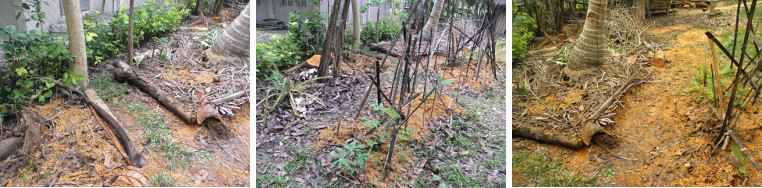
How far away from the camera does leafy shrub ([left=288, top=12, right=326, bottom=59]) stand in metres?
2.44

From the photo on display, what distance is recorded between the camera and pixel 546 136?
2467 mm

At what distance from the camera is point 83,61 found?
2.56 m

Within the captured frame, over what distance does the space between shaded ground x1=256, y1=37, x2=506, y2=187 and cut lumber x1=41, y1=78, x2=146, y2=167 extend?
682 mm

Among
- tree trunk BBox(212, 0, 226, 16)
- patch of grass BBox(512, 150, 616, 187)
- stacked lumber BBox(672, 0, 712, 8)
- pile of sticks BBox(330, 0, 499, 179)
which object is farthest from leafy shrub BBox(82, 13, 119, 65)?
stacked lumber BBox(672, 0, 712, 8)

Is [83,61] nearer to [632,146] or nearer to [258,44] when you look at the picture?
[258,44]

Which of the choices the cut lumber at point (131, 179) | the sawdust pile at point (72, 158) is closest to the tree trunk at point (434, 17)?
the cut lumber at point (131, 179)

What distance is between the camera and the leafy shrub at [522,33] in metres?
3.15

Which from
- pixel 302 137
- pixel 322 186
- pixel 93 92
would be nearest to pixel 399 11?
pixel 302 137

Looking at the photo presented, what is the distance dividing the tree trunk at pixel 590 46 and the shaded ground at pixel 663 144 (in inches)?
13.7

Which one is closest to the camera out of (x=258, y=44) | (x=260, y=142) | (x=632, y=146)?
(x=260, y=142)

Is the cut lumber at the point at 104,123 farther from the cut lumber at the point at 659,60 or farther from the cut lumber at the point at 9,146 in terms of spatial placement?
the cut lumber at the point at 659,60

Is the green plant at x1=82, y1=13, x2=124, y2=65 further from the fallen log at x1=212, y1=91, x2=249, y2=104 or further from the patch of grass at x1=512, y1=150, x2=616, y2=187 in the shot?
the patch of grass at x1=512, y1=150, x2=616, y2=187

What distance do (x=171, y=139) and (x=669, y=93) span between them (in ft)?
9.92

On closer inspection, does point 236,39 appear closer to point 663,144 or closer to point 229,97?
point 229,97
